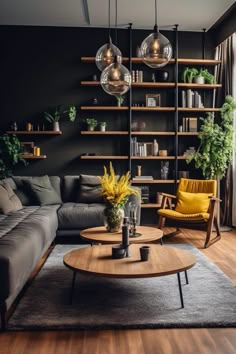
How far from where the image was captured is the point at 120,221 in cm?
413

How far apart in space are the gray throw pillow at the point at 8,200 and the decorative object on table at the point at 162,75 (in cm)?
297

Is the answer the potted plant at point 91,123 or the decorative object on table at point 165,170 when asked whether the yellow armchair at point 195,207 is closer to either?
the decorative object on table at point 165,170

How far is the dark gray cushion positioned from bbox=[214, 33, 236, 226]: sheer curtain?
6.95ft

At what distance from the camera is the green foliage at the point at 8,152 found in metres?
6.16

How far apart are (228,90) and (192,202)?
216cm

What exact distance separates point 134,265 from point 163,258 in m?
0.30

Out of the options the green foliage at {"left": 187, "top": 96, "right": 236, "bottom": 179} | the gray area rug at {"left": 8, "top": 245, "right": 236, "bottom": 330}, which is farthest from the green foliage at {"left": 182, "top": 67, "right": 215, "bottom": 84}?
the gray area rug at {"left": 8, "top": 245, "right": 236, "bottom": 330}

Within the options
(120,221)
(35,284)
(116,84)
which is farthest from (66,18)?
(35,284)

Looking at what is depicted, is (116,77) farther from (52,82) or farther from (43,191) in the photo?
(52,82)

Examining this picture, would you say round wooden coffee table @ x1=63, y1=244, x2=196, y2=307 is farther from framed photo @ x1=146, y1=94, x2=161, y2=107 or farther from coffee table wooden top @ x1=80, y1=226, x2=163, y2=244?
framed photo @ x1=146, y1=94, x2=161, y2=107

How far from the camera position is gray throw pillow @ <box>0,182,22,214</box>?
190 inches

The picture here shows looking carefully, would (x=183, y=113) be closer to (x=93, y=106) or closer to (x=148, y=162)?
(x=148, y=162)

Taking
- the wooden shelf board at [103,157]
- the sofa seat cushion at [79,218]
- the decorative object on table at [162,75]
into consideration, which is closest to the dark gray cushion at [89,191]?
the sofa seat cushion at [79,218]

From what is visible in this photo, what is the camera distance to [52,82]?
265 inches
